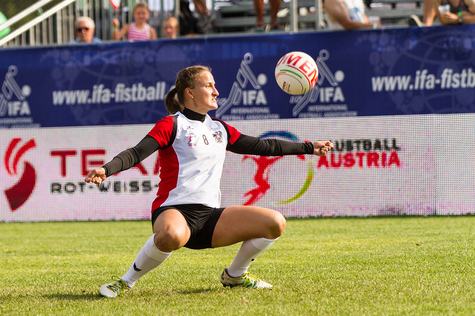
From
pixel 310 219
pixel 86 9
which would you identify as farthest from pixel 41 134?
pixel 310 219

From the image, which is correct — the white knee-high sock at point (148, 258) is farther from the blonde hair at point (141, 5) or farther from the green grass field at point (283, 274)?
the blonde hair at point (141, 5)

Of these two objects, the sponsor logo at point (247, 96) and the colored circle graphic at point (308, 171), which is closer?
the colored circle graphic at point (308, 171)

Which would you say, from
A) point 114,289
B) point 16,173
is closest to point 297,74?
point 114,289

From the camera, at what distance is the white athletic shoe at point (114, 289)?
4.44 metres

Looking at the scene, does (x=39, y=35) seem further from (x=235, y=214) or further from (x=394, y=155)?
(x=235, y=214)

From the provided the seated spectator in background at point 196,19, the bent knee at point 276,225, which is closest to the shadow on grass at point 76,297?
the bent knee at point 276,225

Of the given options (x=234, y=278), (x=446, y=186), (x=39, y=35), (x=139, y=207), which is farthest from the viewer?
(x=39, y=35)

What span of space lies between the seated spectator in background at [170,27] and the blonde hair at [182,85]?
23.7ft

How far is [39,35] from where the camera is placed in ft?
42.1

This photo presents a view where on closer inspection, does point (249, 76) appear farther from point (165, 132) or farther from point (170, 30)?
point (165, 132)

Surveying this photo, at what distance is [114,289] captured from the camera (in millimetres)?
4473

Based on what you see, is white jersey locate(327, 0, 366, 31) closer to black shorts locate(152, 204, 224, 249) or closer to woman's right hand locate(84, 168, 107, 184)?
black shorts locate(152, 204, 224, 249)

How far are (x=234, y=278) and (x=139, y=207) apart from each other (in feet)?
21.3

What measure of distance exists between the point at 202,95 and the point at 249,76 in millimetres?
6125
